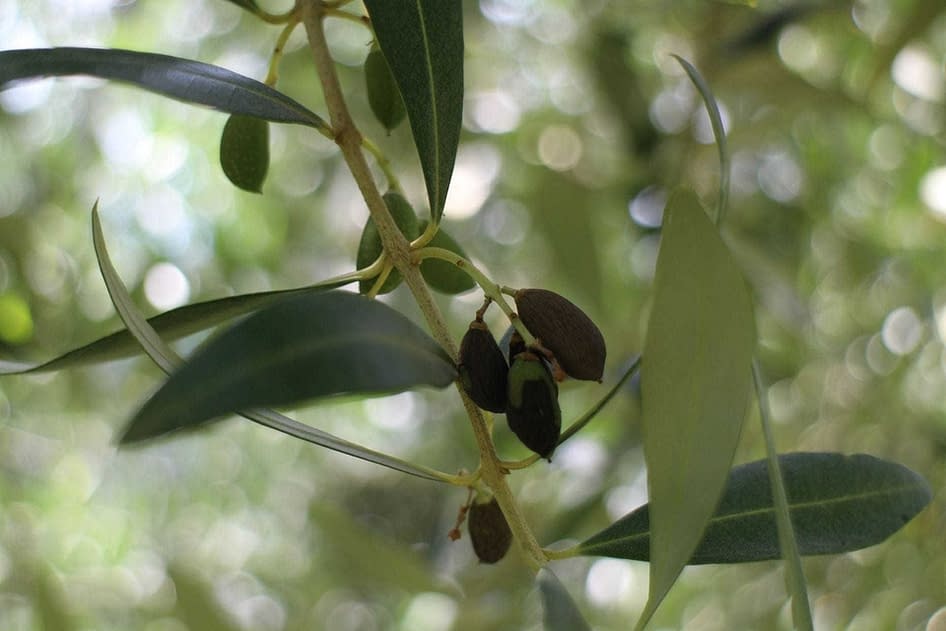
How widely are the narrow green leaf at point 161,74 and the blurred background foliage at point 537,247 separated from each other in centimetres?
90

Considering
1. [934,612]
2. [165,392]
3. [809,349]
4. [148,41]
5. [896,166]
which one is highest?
[148,41]

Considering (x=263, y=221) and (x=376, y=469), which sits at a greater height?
(x=263, y=221)

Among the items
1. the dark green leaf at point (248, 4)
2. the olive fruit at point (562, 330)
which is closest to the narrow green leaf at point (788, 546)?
the olive fruit at point (562, 330)

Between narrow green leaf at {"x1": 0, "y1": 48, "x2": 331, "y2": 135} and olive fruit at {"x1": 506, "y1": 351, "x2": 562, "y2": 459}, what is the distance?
24cm

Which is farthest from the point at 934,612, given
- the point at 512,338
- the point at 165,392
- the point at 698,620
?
the point at 165,392

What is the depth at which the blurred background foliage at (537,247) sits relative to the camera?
1740 mm

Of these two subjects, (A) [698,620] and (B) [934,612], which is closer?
(B) [934,612]

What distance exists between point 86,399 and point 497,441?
0.96 metres

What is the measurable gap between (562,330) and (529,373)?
50 mm

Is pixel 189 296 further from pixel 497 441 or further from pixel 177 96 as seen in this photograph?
pixel 177 96

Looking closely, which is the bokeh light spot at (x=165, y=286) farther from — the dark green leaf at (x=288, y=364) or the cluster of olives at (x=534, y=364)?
the dark green leaf at (x=288, y=364)

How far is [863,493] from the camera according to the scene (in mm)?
694

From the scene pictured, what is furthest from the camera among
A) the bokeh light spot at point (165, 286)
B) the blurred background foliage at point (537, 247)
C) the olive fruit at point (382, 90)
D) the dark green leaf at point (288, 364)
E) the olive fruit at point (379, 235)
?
the bokeh light spot at point (165, 286)

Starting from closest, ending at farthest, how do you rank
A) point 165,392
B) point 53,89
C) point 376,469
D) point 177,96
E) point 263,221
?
point 165,392 → point 177,96 → point 53,89 → point 263,221 → point 376,469
